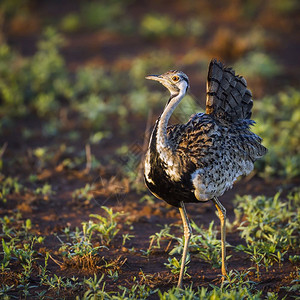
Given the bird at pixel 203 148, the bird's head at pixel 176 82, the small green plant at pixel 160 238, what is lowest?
Result: the small green plant at pixel 160 238

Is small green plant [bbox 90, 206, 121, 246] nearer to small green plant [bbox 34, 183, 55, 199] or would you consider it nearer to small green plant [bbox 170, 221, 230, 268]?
small green plant [bbox 170, 221, 230, 268]

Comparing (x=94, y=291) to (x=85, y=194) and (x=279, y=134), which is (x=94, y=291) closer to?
(x=85, y=194)

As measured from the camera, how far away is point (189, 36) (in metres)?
11.8

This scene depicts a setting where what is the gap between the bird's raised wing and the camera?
14.1 ft

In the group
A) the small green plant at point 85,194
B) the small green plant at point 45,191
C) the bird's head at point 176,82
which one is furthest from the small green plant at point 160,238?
the small green plant at point 45,191

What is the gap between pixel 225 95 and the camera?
4426mm

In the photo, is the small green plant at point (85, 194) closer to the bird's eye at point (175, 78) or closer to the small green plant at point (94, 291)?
the small green plant at point (94, 291)

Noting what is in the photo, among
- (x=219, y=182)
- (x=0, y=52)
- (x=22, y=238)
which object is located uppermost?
(x=0, y=52)

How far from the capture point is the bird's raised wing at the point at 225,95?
4.31 metres

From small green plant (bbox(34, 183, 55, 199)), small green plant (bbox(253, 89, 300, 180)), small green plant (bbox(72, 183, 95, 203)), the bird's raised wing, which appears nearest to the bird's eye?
the bird's raised wing

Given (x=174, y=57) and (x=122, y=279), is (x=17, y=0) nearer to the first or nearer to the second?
(x=174, y=57)

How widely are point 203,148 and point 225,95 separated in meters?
0.80

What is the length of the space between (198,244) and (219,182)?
0.79 m

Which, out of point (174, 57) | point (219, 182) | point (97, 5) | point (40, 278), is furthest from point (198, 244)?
point (97, 5)
